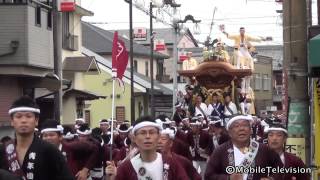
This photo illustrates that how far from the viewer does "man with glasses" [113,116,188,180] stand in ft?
20.7

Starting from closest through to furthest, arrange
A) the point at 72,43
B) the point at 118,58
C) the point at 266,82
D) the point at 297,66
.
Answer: the point at 297,66 → the point at 118,58 → the point at 72,43 → the point at 266,82

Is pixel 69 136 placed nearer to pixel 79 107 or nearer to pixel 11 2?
pixel 11 2

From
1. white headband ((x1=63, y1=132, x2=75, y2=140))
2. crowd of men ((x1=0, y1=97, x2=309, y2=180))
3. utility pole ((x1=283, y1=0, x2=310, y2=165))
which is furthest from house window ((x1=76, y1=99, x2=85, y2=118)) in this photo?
utility pole ((x1=283, y1=0, x2=310, y2=165))

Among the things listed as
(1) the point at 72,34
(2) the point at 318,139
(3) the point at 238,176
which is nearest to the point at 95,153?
(2) the point at 318,139

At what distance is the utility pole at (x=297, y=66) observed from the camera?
9.12 m

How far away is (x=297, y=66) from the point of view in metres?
9.16

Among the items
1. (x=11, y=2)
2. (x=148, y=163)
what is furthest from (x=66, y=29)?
(x=148, y=163)

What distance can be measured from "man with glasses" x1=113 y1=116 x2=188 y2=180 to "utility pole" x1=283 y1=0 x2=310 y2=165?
3.14m

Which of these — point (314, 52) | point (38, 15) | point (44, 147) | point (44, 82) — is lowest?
point (44, 147)

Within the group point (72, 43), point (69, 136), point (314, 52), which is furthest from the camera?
point (72, 43)

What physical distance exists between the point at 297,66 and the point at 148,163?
3580 mm

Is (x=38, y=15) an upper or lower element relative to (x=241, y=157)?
upper

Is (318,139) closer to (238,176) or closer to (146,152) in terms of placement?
(238,176)

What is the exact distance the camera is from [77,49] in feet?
104
